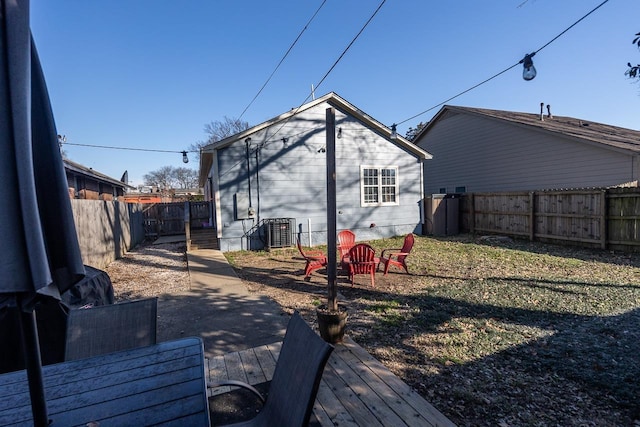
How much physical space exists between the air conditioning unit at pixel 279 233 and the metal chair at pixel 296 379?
905cm

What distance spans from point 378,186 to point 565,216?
6.60 m

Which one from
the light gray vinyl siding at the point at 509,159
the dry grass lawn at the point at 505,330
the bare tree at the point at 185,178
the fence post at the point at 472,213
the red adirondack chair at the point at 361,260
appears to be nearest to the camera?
the dry grass lawn at the point at 505,330

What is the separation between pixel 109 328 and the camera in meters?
2.34

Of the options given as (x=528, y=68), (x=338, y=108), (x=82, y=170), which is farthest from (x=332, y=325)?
(x=82, y=170)

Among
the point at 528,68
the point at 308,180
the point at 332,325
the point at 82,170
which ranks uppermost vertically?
the point at 528,68

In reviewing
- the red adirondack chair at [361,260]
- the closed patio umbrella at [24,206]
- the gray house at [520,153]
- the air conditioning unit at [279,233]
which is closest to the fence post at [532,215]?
the gray house at [520,153]

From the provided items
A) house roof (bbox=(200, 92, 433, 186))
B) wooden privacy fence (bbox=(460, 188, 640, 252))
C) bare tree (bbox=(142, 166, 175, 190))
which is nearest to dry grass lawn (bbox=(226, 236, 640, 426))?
wooden privacy fence (bbox=(460, 188, 640, 252))

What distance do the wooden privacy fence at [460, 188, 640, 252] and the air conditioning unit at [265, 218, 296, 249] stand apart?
847cm

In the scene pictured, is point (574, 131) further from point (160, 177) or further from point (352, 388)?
point (160, 177)

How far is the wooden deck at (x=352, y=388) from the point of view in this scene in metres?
2.25

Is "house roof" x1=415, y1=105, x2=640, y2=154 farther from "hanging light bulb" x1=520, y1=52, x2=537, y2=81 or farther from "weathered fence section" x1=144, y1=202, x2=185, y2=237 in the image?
"weathered fence section" x1=144, y1=202, x2=185, y2=237

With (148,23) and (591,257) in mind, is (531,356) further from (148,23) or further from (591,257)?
(148,23)

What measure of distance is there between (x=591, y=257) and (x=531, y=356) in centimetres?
726

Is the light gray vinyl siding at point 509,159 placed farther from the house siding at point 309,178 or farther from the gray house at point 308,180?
the house siding at point 309,178
